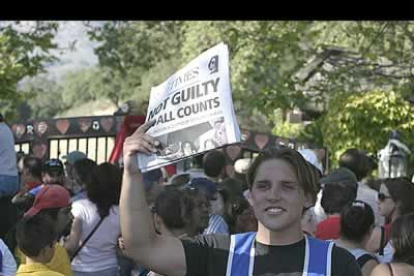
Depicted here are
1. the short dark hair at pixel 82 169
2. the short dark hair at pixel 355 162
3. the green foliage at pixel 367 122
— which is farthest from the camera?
the green foliage at pixel 367 122

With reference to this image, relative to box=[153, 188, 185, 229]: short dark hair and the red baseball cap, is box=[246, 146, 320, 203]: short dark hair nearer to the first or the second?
box=[153, 188, 185, 229]: short dark hair

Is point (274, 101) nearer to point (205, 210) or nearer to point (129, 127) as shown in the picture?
point (129, 127)

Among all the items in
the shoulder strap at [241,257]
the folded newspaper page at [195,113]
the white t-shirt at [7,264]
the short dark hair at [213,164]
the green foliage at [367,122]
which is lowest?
the white t-shirt at [7,264]

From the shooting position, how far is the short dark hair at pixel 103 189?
20.5 ft

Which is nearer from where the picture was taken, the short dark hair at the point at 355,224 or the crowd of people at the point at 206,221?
the crowd of people at the point at 206,221

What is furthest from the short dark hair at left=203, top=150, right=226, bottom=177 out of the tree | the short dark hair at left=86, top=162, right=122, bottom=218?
the tree

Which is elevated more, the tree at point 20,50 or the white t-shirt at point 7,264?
the tree at point 20,50

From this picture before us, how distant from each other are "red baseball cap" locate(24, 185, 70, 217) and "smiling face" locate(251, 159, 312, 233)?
3504 millimetres

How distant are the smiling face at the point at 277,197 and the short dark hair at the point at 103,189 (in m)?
3.08

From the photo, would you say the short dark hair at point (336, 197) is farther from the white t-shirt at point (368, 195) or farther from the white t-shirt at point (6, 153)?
the white t-shirt at point (6, 153)

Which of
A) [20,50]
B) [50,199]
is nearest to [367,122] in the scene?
[20,50]

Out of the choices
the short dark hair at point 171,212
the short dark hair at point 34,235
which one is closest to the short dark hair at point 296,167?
the short dark hair at point 171,212

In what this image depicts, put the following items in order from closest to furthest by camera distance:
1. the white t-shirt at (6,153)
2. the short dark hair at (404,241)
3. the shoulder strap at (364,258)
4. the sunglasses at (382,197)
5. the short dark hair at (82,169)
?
the short dark hair at (404,241)
the shoulder strap at (364,258)
the sunglasses at (382,197)
the white t-shirt at (6,153)
the short dark hair at (82,169)

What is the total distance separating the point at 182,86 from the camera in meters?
3.11
